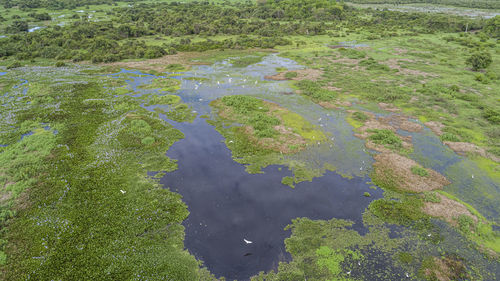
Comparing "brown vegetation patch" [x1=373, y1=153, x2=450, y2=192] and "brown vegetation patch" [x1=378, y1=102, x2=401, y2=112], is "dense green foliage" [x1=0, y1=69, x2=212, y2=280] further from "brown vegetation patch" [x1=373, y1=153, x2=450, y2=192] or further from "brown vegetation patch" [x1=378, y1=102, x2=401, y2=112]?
"brown vegetation patch" [x1=378, y1=102, x2=401, y2=112]

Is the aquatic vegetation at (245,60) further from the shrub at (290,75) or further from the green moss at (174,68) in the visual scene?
the shrub at (290,75)

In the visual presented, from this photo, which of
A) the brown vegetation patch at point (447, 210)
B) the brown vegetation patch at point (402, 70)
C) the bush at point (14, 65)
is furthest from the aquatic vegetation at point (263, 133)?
the bush at point (14, 65)

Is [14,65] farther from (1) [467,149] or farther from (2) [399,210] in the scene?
(1) [467,149]

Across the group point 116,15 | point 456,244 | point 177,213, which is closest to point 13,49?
point 116,15

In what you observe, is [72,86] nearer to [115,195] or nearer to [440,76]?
[115,195]

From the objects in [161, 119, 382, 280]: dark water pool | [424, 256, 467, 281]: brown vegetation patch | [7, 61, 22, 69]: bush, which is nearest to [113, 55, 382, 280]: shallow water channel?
[161, 119, 382, 280]: dark water pool
